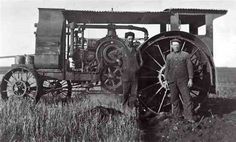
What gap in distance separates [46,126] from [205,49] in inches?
156

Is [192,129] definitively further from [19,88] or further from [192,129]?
[19,88]

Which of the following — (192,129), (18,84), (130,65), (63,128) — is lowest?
(192,129)

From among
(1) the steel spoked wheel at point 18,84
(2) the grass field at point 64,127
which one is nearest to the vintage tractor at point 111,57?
(1) the steel spoked wheel at point 18,84

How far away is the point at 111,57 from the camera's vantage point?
8.47 meters

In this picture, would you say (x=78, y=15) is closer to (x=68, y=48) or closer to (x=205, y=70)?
(x=68, y=48)

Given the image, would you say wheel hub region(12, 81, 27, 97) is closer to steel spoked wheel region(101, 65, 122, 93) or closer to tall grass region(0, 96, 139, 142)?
steel spoked wheel region(101, 65, 122, 93)

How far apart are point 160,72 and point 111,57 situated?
172cm

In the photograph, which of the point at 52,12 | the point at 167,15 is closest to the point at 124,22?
the point at 167,15

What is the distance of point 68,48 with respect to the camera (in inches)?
346

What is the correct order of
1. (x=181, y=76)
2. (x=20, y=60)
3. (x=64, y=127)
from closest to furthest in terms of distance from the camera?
(x=64, y=127) → (x=181, y=76) → (x=20, y=60)

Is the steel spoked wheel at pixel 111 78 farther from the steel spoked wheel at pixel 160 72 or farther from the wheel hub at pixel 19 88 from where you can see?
the wheel hub at pixel 19 88

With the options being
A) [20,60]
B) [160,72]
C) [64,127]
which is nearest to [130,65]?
[160,72]

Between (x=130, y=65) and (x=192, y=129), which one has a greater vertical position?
(x=130, y=65)

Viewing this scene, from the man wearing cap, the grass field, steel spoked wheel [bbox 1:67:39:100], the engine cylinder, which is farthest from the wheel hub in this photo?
the man wearing cap
